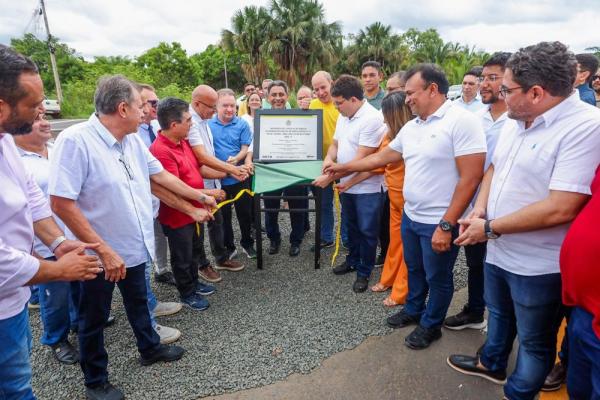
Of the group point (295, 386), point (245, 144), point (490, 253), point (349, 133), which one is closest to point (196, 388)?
point (295, 386)

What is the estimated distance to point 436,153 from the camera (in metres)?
2.47

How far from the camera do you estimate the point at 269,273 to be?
4.25 meters

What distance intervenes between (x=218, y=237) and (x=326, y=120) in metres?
2.00

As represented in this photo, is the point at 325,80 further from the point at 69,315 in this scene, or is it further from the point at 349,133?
the point at 69,315

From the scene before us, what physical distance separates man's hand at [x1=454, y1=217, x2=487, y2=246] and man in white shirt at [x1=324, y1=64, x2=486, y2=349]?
347 mm

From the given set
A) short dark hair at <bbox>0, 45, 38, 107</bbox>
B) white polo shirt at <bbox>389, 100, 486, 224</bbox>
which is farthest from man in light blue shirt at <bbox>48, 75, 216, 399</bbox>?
white polo shirt at <bbox>389, 100, 486, 224</bbox>

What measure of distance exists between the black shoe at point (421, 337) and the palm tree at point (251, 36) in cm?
2304

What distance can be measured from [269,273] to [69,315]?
1975 millimetres

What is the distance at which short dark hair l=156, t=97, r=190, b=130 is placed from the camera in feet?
10.1

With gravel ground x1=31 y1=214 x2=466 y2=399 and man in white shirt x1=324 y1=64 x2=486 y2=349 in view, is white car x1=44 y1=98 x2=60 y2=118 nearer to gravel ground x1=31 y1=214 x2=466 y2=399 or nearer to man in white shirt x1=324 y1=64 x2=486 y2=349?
gravel ground x1=31 y1=214 x2=466 y2=399

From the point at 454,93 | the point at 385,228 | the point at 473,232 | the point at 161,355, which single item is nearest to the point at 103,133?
the point at 161,355

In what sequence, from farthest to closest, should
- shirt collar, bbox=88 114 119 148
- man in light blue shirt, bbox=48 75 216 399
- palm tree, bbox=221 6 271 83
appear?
palm tree, bbox=221 6 271 83 → shirt collar, bbox=88 114 119 148 → man in light blue shirt, bbox=48 75 216 399

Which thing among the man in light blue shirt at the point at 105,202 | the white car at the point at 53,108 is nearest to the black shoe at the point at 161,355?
the man in light blue shirt at the point at 105,202

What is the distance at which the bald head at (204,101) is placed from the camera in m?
3.91
